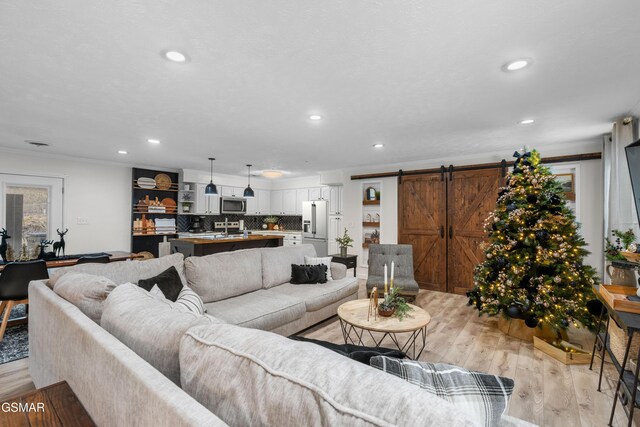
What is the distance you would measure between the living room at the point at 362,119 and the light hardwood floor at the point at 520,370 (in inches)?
0.6

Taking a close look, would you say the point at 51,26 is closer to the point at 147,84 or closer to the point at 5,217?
the point at 147,84

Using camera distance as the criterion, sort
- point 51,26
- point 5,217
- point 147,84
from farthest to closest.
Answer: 1. point 5,217
2. point 147,84
3. point 51,26

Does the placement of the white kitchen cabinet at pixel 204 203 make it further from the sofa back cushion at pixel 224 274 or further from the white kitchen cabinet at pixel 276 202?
the sofa back cushion at pixel 224 274

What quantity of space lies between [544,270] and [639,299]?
127 centimetres

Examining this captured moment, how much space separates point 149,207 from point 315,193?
12.8 ft

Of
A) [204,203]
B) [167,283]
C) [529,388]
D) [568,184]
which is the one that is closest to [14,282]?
[167,283]

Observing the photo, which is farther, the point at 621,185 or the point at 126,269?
the point at 621,185

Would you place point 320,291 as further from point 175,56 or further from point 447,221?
point 447,221

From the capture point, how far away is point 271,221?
8789mm

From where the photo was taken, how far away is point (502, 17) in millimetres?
1551

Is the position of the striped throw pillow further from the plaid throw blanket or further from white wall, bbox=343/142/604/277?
white wall, bbox=343/142/604/277

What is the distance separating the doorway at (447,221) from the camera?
4.84 meters

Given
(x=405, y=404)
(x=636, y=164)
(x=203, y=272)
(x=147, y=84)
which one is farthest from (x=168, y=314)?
(x=636, y=164)

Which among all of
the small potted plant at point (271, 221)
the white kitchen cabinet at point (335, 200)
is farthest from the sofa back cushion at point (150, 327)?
the small potted plant at point (271, 221)
